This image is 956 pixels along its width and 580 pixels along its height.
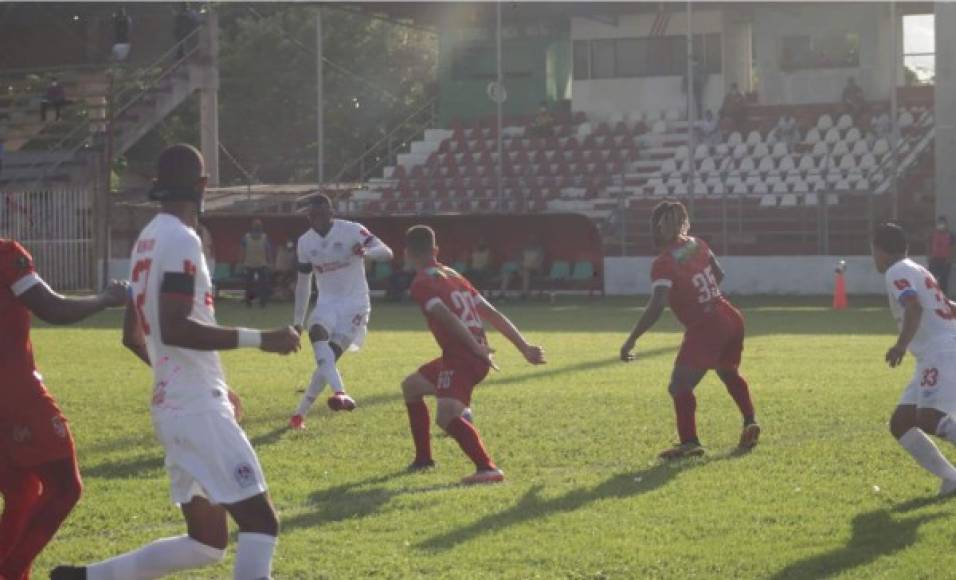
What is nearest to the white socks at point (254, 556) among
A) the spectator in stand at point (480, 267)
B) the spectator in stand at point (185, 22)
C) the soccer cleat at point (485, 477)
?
the soccer cleat at point (485, 477)

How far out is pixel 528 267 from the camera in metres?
39.2

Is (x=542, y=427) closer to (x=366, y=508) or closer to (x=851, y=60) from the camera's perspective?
(x=366, y=508)

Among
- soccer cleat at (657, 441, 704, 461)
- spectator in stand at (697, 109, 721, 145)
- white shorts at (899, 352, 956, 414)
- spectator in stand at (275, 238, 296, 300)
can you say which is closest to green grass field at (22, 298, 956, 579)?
soccer cleat at (657, 441, 704, 461)

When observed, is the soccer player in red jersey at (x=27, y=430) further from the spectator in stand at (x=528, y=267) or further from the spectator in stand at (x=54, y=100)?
the spectator in stand at (x=54, y=100)

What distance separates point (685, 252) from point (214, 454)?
21.6 feet

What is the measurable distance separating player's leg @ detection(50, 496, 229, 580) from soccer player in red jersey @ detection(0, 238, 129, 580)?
Result: 18.0 inches

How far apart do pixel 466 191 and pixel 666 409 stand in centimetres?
3121

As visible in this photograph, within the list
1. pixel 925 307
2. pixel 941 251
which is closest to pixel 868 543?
pixel 925 307

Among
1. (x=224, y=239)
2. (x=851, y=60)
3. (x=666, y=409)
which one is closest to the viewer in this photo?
(x=666, y=409)

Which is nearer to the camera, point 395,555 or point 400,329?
point 395,555

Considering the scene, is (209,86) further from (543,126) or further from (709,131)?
(709,131)

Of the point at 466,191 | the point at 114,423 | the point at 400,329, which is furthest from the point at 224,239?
the point at 114,423

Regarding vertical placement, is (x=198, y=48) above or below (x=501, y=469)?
above

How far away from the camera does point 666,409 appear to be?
608 inches
